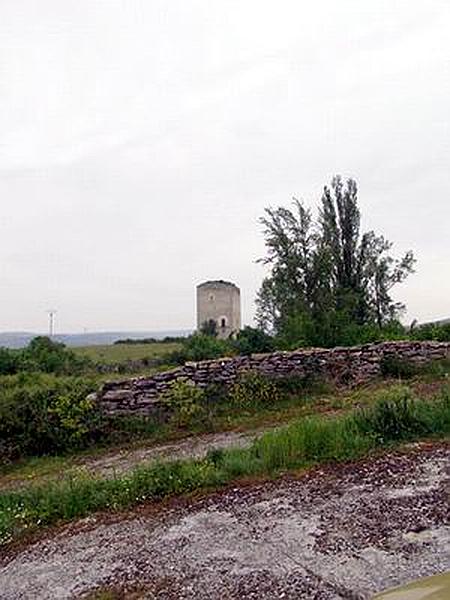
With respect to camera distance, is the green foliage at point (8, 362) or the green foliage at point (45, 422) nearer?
the green foliage at point (45, 422)

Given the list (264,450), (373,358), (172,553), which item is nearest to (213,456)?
(264,450)

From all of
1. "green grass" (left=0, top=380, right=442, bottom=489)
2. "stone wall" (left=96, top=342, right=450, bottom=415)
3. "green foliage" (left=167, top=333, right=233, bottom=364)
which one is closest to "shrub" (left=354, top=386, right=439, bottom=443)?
"green grass" (left=0, top=380, right=442, bottom=489)

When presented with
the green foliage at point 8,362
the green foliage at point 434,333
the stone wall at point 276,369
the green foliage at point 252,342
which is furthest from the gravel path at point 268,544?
the green foliage at point 8,362

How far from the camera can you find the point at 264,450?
21.9ft

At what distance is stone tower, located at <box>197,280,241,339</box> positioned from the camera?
49.1 meters

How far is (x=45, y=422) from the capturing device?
9500mm

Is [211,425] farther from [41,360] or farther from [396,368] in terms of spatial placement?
[41,360]

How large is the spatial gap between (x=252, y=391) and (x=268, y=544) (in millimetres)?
6461

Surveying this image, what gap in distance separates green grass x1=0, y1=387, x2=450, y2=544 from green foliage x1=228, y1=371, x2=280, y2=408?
11.2 feet

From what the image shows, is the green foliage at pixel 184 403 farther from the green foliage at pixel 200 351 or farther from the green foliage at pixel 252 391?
the green foliage at pixel 200 351

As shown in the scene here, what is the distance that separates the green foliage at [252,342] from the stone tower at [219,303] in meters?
24.9

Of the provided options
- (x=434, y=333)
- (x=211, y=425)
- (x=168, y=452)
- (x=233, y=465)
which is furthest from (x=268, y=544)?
(x=434, y=333)

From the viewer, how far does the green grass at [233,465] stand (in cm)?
583

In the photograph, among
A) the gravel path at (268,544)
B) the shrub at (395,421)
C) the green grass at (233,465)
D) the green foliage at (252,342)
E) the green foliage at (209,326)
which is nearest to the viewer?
the gravel path at (268,544)
